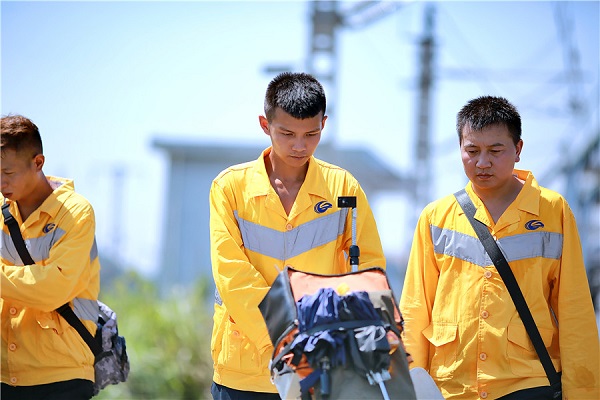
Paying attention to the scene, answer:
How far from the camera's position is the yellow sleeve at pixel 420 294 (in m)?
→ 4.89

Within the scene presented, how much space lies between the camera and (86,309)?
5180 mm

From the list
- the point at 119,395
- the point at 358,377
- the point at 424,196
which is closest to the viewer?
the point at 358,377

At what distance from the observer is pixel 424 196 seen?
936 inches

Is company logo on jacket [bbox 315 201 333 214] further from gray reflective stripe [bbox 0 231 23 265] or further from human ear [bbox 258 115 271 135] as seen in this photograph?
gray reflective stripe [bbox 0 231 23 265]

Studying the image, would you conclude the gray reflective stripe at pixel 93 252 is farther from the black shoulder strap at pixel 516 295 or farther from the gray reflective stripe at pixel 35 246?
the black shoulder strap at pixel 516 295

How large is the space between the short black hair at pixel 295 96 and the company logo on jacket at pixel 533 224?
127 centimetres

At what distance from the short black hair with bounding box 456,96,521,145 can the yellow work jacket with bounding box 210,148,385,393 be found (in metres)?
0.72

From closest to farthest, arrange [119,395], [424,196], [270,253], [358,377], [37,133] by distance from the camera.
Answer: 1. [358,377]
2. [270,253]
3. [37,133]
4. [119,395]
5. [424,196]

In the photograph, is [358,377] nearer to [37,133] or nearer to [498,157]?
[498,157]

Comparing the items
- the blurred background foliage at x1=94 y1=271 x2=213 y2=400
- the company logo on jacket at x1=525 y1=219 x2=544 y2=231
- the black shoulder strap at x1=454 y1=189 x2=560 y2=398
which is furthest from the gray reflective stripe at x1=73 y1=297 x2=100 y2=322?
the blurred background foliage at x1=94 y1=271 x2=213 y2=400

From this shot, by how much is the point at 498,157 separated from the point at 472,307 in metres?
0.82

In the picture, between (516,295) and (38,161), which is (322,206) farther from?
(38,161)

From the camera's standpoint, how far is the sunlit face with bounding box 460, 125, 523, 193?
4.82 m

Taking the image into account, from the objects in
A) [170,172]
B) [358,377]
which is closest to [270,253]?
[358,377]
